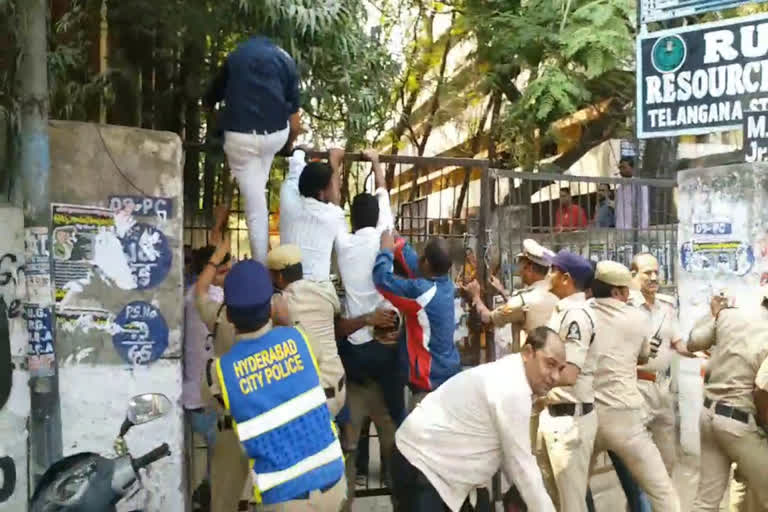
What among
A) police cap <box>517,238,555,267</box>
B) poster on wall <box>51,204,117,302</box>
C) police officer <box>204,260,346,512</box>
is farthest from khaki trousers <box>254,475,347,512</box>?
police cap <box>517,238,555,267</box>

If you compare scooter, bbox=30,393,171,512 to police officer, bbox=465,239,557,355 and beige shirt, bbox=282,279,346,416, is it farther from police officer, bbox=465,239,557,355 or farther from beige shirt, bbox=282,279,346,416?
police officer, bbox=465,239,557,355

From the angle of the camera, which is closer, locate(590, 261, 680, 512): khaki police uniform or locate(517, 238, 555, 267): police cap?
locate(590, 261, 680, 512): khaki police uniform

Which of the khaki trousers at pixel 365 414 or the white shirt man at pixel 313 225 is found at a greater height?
the white shirt man at pixel 313 225

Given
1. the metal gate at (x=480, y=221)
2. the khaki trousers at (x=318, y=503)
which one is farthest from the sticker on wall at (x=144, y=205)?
the khaki trousers at (x=318, y=503)

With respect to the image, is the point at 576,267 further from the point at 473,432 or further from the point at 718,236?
the point at 718,236

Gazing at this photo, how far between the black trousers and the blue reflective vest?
69cm

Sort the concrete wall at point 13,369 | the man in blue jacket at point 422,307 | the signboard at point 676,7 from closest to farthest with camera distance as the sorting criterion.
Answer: the concrete wall at point 13,369 < the man in blue jacket at point 422,307 < the signboard at point 676,7

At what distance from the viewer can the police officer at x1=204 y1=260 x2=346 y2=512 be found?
3.61m

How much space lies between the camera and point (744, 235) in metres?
7.81

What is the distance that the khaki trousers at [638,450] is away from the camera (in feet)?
18.0

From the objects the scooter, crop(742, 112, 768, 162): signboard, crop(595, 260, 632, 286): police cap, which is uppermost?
crop(742, 112, 768, 162): signboard

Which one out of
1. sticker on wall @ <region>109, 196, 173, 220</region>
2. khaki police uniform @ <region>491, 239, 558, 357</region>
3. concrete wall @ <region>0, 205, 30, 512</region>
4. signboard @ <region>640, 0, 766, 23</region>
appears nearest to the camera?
concrete wall @ <region>0, 205, 30, 512</region>

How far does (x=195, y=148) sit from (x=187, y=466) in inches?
75.5

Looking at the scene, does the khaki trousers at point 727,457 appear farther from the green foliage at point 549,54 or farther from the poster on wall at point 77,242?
the green foliage at point 549,54
